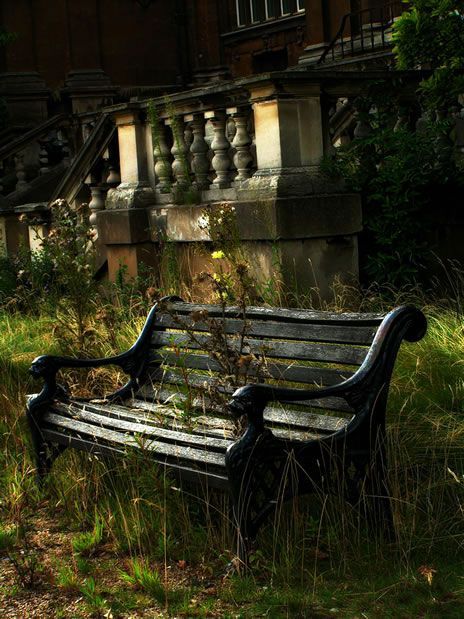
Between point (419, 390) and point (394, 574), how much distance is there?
1.68 meters

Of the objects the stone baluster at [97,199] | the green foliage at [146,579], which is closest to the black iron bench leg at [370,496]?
the green foliage at [146,579]

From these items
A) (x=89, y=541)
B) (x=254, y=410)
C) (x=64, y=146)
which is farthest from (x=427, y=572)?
(x=64, y=146)

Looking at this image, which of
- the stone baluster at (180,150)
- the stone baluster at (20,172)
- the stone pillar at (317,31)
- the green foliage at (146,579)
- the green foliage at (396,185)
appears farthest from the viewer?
the stone pillar at (317,31)

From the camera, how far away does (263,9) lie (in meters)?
23.5

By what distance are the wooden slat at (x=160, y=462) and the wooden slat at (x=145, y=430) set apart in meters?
0.12

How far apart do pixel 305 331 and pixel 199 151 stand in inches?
182

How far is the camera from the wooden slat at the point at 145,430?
4.52 m

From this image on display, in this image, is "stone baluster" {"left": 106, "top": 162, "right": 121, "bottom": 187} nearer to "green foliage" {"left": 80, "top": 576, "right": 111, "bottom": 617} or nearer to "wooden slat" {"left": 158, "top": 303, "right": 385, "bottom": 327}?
"wooden slat" {"left": 158, "top": 303, "right": 385, "bottom": 327}

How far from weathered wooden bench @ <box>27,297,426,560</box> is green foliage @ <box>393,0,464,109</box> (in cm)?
275

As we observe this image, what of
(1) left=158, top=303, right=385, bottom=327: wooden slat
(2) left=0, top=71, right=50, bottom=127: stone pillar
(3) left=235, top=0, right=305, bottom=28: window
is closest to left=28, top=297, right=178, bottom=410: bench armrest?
(1) left=158, top=303, right=385, bottom=327: wooden slat

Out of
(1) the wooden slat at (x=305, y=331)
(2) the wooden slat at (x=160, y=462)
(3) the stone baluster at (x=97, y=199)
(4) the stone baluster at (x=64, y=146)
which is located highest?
(4) the stone baluster at (x=64, y=146)

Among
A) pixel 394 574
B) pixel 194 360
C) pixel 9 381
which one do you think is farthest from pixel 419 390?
pixel 9 381

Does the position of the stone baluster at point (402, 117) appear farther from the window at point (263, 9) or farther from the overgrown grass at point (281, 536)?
the window at point (263, 9)

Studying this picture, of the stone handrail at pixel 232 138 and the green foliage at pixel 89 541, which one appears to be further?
the stone handrail at pixel 232 138
